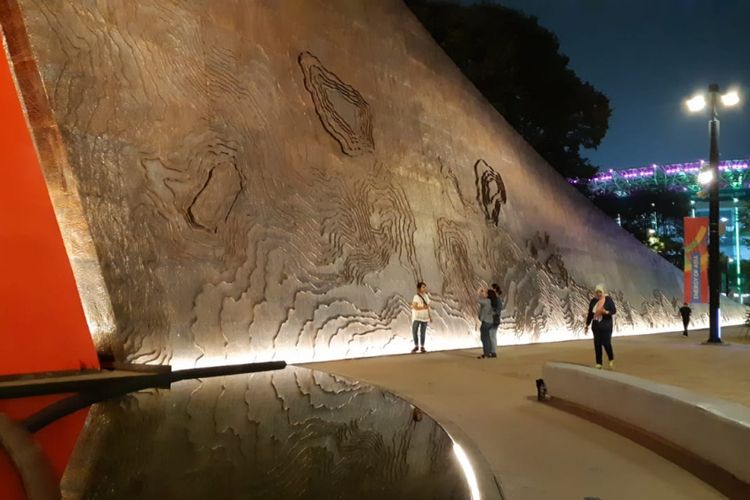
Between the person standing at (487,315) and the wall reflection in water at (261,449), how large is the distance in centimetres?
488

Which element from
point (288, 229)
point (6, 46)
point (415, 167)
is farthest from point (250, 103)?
point (415, 167)

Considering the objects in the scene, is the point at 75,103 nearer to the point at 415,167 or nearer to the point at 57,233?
the point at 57,233

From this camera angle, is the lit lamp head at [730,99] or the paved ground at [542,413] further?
the lit lamp head at [730,99]

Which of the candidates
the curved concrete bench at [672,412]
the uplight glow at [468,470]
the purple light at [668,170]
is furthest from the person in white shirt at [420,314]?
the purple light at [668,170]

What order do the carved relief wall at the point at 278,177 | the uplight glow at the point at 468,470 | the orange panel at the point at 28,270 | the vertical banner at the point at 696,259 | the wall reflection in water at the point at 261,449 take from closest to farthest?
1. the uplight glow at the point at 468,470
2. the wall reflection in water at the point at 261,449
3. the orange panel at the point at 28,270
4. the carved relief wall at the point at 278,177
5. the vertical banner at the point at 696,259

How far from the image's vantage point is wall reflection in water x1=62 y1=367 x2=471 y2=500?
384 cm

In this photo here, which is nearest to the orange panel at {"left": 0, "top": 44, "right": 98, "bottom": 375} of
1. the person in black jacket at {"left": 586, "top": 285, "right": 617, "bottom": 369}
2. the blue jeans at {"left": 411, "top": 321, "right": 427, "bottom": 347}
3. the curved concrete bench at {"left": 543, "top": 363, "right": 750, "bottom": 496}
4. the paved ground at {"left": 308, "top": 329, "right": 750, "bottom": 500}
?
the paved ground at {"left": 308, "top": 329, "right": 750, "bottom": 500}

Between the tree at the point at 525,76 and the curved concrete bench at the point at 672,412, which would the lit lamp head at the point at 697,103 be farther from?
the tree at the point at 525,76

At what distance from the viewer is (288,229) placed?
10828 mm

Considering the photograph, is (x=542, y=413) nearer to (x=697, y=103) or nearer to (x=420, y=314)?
(x=420, y=314)

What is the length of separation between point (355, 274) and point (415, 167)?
3834mm

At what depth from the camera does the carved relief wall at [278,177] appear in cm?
820

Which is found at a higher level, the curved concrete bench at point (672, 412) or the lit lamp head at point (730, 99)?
the lit lamp head at point (730, 99)

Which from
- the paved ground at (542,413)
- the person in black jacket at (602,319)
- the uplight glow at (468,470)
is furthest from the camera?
the person in black jacket at (602,319)
